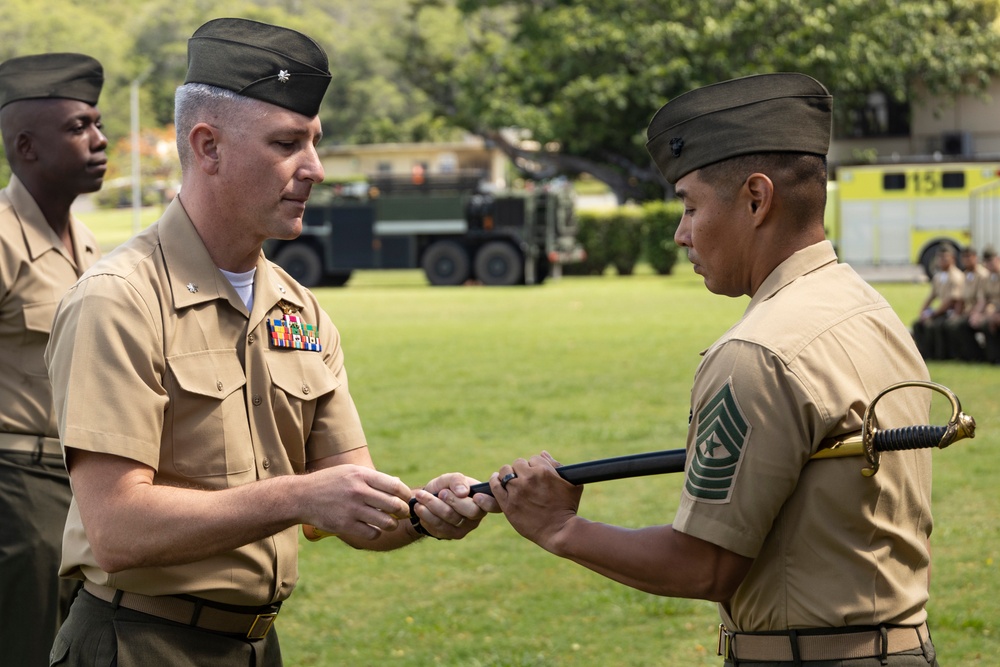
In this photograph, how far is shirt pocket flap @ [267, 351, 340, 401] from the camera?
3.14 metres

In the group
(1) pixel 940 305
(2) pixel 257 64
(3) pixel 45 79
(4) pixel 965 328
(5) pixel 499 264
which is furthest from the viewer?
(5) pixel 499 264

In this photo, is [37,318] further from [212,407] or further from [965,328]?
[965,328]

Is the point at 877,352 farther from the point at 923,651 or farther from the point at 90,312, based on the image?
the point at 90,312

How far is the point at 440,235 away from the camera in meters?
35.6

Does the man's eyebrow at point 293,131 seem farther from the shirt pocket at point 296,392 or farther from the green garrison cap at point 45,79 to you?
the green garrison cap at point 45,79

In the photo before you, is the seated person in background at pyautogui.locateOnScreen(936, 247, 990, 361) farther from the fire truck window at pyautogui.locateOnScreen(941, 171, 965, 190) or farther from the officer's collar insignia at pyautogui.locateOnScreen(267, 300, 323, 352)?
the fire truck window at pyautogui.locateOnScreen(941, 171, 965, 190)

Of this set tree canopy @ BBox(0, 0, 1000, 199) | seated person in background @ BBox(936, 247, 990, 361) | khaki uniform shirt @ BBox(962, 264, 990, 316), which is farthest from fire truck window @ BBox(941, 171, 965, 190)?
khaki uniform shirt @ BBox(962, 264, 990, 316)

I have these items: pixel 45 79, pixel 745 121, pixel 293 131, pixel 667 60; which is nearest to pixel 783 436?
pixel 745 121

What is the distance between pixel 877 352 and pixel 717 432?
15.3 inches

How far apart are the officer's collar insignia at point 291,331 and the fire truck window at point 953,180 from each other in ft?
106

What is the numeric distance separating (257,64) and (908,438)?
5.47 feet

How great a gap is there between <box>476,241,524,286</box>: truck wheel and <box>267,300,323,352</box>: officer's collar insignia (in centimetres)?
3140

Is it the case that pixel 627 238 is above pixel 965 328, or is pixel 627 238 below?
above

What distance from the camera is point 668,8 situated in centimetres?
4103
